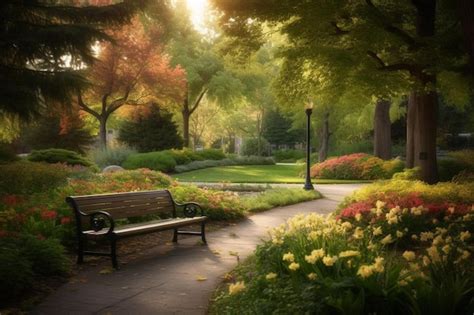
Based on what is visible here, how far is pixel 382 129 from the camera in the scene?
107 feet

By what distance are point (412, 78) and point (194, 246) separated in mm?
7988

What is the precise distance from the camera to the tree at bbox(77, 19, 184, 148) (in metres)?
30.2

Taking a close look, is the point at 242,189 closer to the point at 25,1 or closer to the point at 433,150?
the point at 433,150

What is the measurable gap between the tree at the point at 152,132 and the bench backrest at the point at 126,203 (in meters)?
29.5

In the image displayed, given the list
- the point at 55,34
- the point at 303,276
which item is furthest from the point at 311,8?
the point at 303,276

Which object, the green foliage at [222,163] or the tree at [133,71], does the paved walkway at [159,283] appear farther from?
the green foliage at [222,163]

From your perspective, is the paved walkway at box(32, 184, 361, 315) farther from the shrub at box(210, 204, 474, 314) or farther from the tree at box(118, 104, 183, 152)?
the tree at box(118, 104, 183, 152)

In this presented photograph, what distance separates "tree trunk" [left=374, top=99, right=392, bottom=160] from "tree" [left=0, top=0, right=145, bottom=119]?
20.7 meters

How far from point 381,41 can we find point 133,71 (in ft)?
65.3

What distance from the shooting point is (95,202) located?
8305 millimetres

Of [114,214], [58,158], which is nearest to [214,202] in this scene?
[114,214]

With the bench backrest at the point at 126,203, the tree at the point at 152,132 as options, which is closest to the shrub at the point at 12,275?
the bench backrest at the point at 126,203

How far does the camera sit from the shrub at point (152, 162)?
3177 cm

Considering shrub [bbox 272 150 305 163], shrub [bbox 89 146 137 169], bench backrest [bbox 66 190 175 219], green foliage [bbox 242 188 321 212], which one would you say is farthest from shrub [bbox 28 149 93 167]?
shrub [bbox 272 150 305 163]
